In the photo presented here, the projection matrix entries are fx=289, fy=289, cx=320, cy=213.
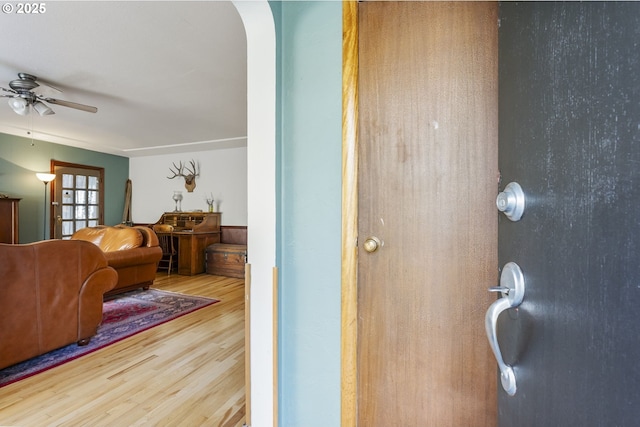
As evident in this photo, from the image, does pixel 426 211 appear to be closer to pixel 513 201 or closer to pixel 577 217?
pixel 513 201

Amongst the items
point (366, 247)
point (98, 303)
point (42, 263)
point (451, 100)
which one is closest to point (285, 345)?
point (366, 247)

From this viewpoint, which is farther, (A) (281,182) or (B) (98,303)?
(B) (98,303)

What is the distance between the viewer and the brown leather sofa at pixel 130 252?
355 cm

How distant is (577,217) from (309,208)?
0.85 meters

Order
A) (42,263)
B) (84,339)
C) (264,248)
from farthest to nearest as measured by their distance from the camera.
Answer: (84,339)
(42,263)
(264,248)

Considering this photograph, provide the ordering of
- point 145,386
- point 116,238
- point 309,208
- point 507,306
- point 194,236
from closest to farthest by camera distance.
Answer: point 507,306 < point 309,208 < point 145,386 < point 116,238 < point 194,236

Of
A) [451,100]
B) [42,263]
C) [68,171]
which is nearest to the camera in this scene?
[451,100]

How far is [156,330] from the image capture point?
2.69m

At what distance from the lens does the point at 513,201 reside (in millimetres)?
556

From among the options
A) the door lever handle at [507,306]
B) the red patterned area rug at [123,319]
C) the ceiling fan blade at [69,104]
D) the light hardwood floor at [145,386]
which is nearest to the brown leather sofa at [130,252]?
the red patterned area rug at [123,319]

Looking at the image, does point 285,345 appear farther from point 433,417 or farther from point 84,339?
point 84,339

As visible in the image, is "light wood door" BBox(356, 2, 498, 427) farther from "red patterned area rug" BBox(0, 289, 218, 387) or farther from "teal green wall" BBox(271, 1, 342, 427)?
"red patterned area rug" BBox(0, 289, 218, 387)

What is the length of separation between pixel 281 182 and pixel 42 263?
2.02 meters

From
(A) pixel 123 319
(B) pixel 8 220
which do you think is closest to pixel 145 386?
(A) pixel 123 319
